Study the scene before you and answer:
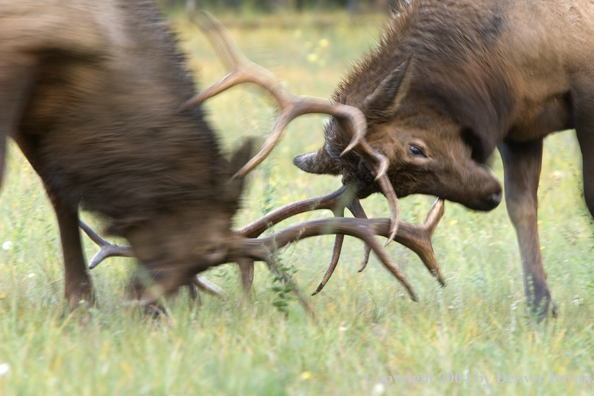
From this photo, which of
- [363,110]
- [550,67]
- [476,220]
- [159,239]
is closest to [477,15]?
[550,67]

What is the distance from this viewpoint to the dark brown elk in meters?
4.46

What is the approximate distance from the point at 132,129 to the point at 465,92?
1819mm

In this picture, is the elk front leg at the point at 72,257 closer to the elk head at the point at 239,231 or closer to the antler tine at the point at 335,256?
the elk head at the point at 239,231

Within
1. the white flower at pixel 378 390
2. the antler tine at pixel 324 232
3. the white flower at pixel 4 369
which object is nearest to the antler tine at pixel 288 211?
the antler tine at pixel 324 232

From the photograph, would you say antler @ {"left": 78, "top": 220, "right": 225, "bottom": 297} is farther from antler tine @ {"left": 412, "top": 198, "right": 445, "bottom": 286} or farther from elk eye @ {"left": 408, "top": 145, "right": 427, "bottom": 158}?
elk eye @ {"left": 408, "top": 145, "right": 427, "bottom": 158}

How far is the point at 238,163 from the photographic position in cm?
404

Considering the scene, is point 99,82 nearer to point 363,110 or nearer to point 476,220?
point 363,110

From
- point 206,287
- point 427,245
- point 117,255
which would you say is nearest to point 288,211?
point 206,287

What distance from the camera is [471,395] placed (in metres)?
3.43

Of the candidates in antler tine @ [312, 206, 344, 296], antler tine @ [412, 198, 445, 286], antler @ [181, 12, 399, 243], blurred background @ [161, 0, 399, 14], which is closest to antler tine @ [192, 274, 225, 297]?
antler tine @ [312, 206, 344, 296]

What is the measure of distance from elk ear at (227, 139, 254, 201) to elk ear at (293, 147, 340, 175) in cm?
68

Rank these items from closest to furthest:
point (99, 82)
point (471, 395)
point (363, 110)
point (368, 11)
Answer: point (471, 395)
point (99, 82)
point (363, 110)
point (368, 11)

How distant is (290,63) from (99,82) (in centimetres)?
1270

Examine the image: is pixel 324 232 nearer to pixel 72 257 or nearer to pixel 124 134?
pixel 124 134
